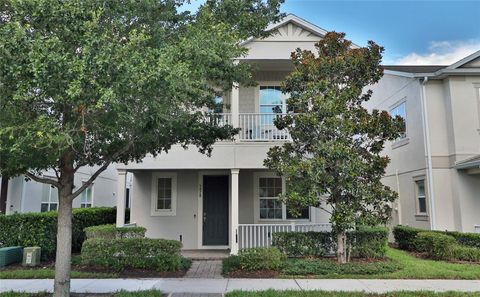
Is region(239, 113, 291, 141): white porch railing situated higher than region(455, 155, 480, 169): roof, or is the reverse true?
region(239, 113, 291, 141): white porch railing

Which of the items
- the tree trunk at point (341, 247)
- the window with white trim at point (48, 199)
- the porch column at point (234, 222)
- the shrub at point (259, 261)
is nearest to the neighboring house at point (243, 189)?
the porch column at point (234, 222)

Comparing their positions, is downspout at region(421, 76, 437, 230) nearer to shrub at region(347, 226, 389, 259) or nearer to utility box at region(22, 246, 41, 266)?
shrub at region(347, 226, 389, 259)

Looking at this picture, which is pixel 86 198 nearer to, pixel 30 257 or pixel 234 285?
pixel 30 257

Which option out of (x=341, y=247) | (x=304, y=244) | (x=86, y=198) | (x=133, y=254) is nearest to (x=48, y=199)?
(x=86, y=198)

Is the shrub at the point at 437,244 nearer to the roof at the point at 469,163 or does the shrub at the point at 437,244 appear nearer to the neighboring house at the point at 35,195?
the roof at the point at 469,163

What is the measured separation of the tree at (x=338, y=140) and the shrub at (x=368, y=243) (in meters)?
0.60

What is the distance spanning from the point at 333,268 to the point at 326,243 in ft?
4.33

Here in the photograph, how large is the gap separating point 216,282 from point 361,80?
6.33m

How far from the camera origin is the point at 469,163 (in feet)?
42.0

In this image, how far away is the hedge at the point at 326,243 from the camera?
10.5m

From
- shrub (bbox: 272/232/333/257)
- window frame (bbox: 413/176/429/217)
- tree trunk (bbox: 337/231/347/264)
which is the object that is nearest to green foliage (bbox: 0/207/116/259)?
shrub (bbox: 272/232/333/257)

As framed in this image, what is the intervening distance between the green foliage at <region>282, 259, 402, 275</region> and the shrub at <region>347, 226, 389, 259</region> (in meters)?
0.80

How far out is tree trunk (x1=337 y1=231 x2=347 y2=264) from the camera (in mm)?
9875

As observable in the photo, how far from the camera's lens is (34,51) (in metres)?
4.76
